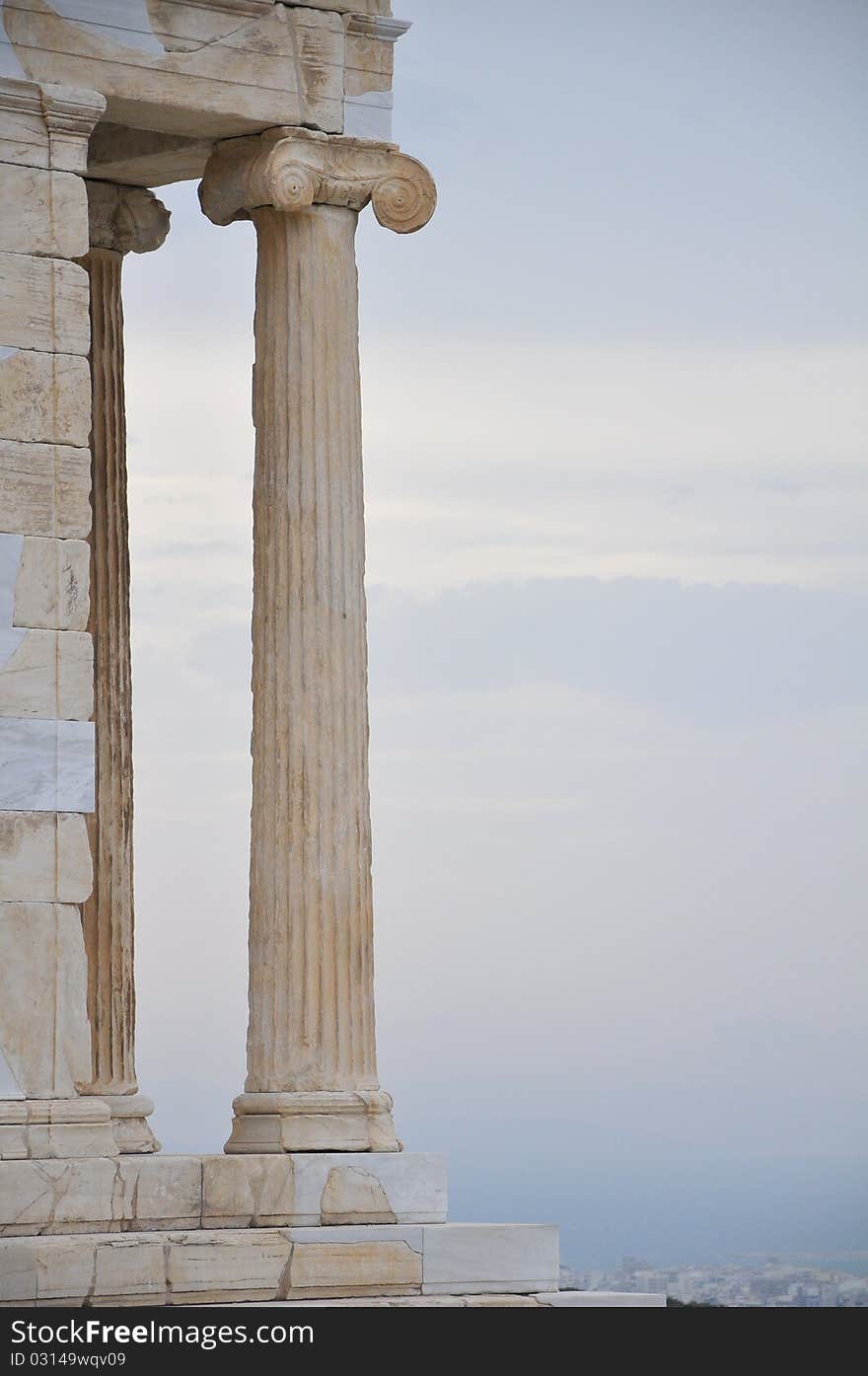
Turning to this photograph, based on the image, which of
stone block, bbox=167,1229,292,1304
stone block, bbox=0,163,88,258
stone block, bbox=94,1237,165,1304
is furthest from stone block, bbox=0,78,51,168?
stone block, bbox=167,1229,292,1304

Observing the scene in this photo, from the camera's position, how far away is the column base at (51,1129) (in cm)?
6334

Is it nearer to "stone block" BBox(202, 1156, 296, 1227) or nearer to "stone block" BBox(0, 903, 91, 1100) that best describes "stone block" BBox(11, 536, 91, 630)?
"stone block" BBox(0, 903, 91, 1100)

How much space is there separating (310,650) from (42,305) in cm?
892

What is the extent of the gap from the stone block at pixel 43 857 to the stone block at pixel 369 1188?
7.11 metres

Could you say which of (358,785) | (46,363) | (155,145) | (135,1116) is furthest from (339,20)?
(135,1116)

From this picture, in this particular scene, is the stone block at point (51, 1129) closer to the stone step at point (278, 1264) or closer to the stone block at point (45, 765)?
the stone step at point (278, 1264)

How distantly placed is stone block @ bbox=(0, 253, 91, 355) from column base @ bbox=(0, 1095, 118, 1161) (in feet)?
47.0

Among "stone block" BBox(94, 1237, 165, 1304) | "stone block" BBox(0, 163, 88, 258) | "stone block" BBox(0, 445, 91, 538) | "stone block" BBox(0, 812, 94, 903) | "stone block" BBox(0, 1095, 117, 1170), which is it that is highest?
"stone block" BBox(0, 163, 88, 258)

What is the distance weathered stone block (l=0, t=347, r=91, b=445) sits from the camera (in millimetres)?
65125

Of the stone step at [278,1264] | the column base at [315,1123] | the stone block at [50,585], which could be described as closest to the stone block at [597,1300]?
the stone step at [278,1264]

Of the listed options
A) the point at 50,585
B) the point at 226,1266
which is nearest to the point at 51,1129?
the point at 226,1266

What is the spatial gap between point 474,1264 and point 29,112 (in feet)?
78.3

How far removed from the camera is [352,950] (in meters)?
68.7
